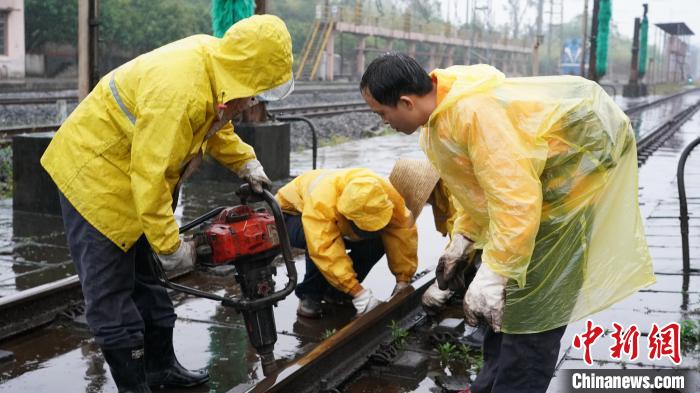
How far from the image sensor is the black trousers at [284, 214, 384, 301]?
537 cm

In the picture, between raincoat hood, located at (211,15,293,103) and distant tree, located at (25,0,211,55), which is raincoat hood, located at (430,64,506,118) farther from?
distant tree, located at (25,0,211,55)

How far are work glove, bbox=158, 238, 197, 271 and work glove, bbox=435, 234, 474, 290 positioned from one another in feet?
3.47

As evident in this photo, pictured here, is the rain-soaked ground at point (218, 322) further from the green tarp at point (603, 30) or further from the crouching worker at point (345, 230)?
the green tarp at point (603, 30)

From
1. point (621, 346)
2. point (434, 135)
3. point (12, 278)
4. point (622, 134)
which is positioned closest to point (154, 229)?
point (434, 135)

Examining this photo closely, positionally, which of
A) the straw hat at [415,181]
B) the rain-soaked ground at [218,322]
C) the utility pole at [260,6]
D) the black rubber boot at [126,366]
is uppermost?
the utility pole at [260,6]

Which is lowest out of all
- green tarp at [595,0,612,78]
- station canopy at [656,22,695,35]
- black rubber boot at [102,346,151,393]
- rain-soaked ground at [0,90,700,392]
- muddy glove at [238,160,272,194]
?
rain-soaked ground at [0,90,700,392]

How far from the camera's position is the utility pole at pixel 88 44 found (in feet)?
25.9

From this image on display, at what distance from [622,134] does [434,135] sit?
2.28ft

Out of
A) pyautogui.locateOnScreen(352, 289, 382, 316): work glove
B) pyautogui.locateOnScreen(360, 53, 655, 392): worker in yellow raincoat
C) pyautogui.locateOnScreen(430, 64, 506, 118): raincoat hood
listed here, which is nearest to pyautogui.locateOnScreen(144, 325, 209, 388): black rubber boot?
pyautogui.locateOnScreen(352, 289, 382, 316): work glove

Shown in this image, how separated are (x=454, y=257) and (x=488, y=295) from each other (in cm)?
58

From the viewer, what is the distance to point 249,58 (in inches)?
132

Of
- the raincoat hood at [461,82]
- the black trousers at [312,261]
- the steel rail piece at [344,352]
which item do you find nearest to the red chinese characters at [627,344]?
the steel rail piece at [344,352]

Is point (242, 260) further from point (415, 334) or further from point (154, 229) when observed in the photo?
point (415, 334)

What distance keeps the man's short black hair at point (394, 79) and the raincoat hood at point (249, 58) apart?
598mm
